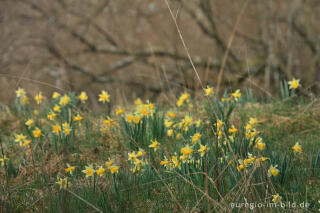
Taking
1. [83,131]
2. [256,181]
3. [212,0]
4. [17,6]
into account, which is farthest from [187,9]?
[256,181]

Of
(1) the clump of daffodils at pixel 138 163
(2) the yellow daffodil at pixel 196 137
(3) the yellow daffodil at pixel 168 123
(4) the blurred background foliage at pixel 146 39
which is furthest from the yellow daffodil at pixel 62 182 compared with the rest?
(4) the blurred background foliage at pixel 146 39

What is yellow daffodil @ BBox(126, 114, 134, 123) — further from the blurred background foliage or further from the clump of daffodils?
the blurred background foliage

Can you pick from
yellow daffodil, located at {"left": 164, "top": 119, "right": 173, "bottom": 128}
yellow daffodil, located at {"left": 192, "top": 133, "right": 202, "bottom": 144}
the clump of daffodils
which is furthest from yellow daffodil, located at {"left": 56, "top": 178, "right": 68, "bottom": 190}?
yellow daffodil, located at {"left": 164, "top": 119, "right": 173, "bottom": 128}

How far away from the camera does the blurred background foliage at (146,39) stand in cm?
897

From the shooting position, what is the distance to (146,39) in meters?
9.92

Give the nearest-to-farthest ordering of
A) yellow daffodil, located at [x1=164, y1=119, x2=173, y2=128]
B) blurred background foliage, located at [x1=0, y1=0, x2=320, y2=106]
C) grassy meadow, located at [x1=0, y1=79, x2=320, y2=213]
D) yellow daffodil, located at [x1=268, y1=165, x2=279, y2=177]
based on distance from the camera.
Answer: grassy meadow, located at [x1=0, y1=79, x2=320, y2=213]
yellow daffodil, located at [x1=268, y1=165, x2=279, y2=177]
yellow daffodil, located at [x1=164, y1=119, x2=173, y2=128]
blurred background foliage, located at [x1=0, y1=0, x2=320, y2=106]

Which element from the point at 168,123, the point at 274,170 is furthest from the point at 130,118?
the point at 274,170

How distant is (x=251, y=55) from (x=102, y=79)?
13.3ft

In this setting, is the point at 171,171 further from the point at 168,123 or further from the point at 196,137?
the point at 168,123

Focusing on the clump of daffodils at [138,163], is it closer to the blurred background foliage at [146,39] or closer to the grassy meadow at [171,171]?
the grassy meadow at [171,171]

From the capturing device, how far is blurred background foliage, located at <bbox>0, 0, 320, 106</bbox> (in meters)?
8.97

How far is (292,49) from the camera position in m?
9.01

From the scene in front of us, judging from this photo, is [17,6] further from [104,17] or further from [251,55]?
[251,55]

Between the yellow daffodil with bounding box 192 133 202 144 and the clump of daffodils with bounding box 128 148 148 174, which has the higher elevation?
the yellow daffodil with bounding box 192 133 202 144
